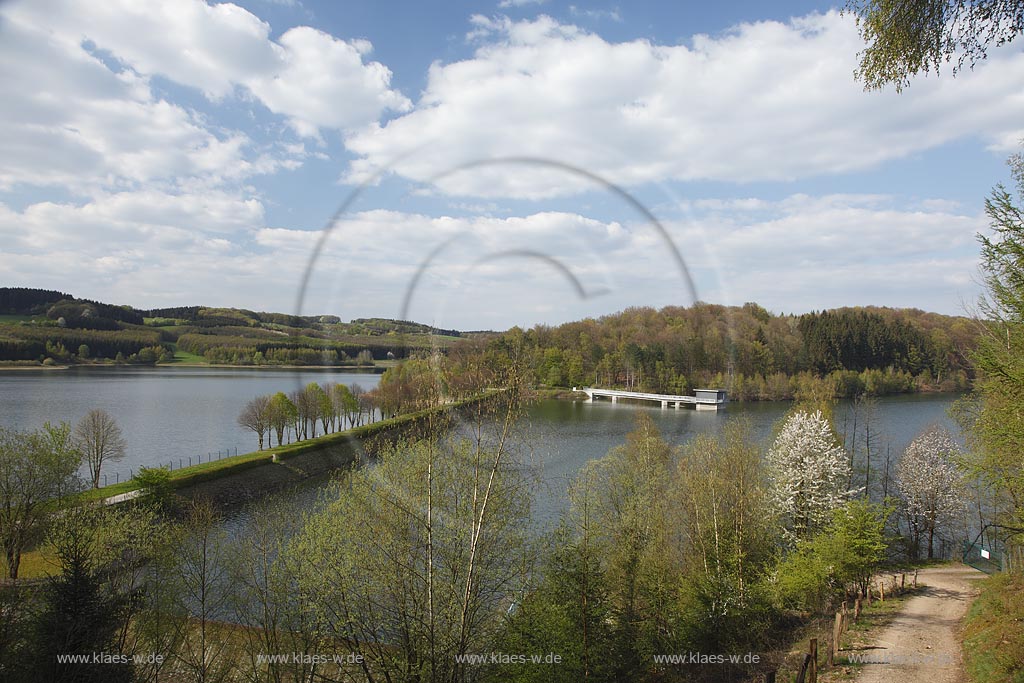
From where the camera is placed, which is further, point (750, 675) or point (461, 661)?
point (750, 675)

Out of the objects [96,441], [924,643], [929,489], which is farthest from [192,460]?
[929,489]

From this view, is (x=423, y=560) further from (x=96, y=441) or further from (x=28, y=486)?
(x=96, y=441)

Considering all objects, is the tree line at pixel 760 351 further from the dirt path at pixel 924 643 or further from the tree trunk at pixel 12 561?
the tree trunk at pixel 12 561

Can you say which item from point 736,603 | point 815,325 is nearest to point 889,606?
point 736,603

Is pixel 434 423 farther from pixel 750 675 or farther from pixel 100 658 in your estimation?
pixel 750 675

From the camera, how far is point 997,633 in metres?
8.25

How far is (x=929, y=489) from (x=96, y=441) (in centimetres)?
3153

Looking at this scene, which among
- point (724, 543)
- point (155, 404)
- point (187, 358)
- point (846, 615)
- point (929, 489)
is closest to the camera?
point (846, 615)

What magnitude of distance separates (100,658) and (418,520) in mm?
4540

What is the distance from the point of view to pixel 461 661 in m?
7.54

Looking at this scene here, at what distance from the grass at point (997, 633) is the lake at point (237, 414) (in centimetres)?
754

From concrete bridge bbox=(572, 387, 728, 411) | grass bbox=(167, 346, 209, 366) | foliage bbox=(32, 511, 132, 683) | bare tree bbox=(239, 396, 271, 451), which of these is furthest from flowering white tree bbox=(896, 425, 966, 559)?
grass bbox=(167, 346, 209, 366)

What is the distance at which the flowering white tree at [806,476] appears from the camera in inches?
659

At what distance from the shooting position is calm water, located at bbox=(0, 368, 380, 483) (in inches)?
1160
